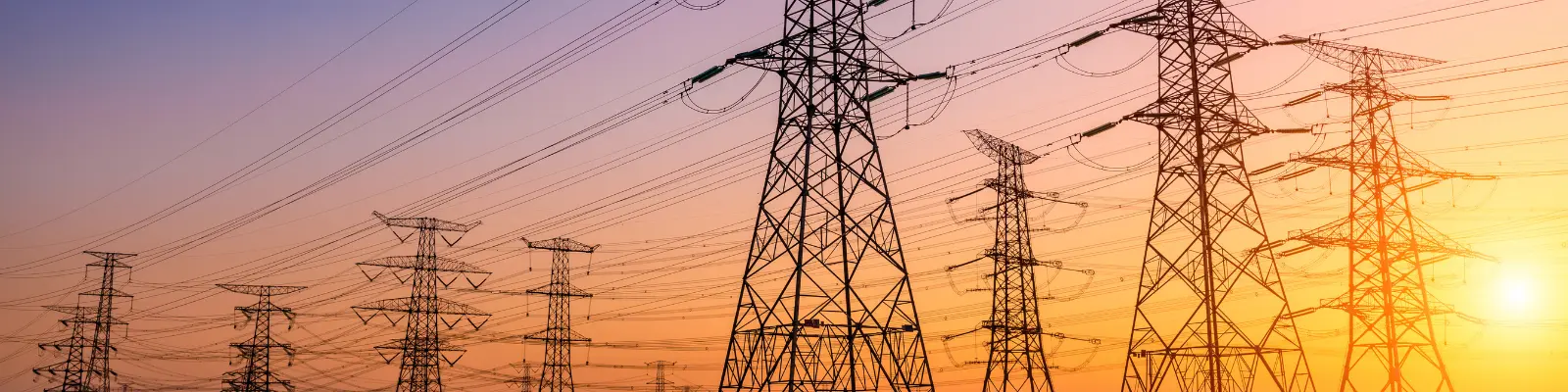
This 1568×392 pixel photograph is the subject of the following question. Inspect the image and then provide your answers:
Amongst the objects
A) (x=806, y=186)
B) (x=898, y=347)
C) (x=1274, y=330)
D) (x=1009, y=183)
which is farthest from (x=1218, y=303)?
(x=1009, y=183)

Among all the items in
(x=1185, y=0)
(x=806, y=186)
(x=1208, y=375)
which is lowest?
(x=1208, y=375)

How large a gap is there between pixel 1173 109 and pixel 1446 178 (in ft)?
47.7

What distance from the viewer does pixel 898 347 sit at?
2573 centimetres

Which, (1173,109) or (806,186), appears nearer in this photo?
(806,186)

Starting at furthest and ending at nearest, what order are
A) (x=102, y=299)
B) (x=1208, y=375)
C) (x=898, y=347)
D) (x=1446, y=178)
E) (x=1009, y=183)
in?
(x=102, y=299)
(x=1009, y=183)
(x=1446, y=178)
(x=1208, y=375)
(x=898, y=347)

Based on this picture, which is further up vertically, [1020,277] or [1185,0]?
[1185,0]

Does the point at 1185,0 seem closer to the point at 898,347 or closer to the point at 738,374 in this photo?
the point at 898,347

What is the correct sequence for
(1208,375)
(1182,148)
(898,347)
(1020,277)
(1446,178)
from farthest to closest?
(1020,277)
(1446,178)
(1182,148)
(1208,375)
(898,347)

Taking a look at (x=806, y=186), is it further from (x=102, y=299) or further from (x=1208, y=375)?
(x=102, y=299)

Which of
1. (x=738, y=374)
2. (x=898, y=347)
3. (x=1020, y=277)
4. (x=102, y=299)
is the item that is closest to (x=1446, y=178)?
(x=1020, y=277)

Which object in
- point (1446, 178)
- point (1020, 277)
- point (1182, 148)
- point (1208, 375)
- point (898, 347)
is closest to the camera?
point (898, 347)

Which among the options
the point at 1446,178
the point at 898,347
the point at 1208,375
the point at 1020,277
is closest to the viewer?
the point at 898,347

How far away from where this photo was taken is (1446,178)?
129 ft

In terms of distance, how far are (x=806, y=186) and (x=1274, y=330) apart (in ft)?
35.3
